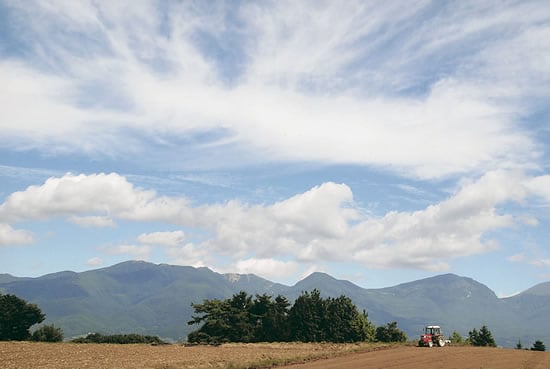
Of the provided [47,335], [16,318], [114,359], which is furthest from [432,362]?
[16,318]

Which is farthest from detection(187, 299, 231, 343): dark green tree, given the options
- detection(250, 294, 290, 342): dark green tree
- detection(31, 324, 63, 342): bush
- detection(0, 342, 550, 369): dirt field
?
detection(0, 342, 550, 369): dirt field

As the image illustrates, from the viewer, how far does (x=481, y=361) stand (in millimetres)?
51344

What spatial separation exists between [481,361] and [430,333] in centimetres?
2437

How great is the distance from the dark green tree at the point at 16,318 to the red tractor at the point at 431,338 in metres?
77.7

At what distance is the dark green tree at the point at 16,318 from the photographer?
9894cm

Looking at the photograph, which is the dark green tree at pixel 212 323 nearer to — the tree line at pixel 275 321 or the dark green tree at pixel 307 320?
the tree line at pixel 275 321

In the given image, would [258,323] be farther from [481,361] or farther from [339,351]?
[481,361]

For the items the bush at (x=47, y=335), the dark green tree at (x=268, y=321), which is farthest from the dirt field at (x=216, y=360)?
the bush at (x=47, y=335)

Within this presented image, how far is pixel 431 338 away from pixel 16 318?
82989 millimetres

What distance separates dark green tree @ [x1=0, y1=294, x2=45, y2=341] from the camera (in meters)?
98.9

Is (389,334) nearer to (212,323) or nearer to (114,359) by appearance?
(212,323)

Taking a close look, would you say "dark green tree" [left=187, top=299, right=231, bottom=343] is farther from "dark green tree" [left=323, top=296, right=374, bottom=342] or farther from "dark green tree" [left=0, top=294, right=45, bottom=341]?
"dark green tree" [left=0, top=294, right=45, bottom=341]

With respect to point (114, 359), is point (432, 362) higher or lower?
higher

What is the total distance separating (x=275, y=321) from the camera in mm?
102500
